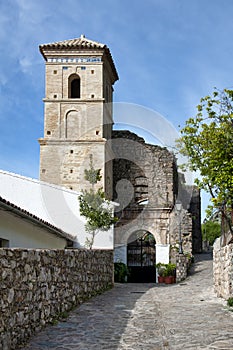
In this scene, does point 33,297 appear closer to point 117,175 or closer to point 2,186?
point 2,186

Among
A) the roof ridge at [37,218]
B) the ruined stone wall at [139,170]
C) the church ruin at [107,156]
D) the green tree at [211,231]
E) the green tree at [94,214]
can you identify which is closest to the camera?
the roof ridge at [37,218]

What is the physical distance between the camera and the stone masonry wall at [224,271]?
419 inches

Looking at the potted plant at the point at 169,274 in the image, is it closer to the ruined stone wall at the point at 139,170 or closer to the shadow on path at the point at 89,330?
the ruined stone wall at the point at 139,170

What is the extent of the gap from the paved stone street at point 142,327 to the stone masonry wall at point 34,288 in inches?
9.2

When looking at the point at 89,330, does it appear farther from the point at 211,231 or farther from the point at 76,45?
the point at 211,231

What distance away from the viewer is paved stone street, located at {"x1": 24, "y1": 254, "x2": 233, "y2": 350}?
20.5 ft

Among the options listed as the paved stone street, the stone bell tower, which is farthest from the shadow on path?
the stone bell tower

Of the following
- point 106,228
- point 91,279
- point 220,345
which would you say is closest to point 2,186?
point 106,228

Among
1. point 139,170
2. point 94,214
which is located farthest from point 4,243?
point 139,170

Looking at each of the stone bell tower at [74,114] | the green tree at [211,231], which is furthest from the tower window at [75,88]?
the green tree at [211,231]

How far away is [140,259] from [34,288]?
65.9ft

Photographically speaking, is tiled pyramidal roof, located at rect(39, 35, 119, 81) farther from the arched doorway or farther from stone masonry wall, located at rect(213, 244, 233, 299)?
stone masonry wall, located at rect(213, 244, 233, 299)

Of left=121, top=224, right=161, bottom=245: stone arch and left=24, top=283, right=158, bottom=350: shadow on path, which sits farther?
left=121, top=224, right=161, bottom=245: stone arch

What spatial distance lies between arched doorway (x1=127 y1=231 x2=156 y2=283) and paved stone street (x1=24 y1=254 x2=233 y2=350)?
13.3 m
